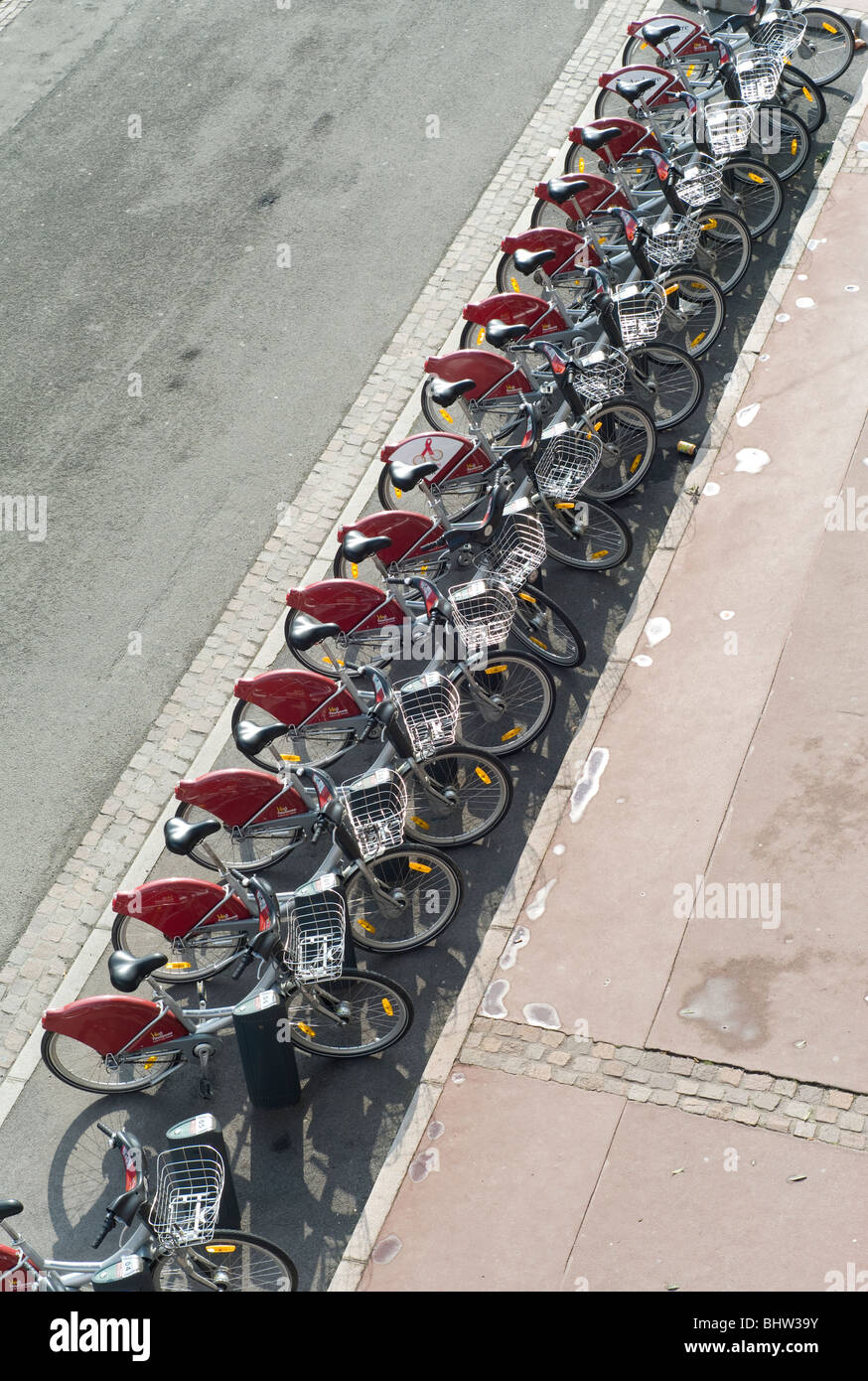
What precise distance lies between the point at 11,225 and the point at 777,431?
787cm

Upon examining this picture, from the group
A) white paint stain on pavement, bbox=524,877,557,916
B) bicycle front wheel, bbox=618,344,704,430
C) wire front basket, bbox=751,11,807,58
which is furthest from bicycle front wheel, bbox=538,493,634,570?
wire front basket, bbox=751,11,807,58

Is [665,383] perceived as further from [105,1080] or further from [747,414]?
[105,1080]


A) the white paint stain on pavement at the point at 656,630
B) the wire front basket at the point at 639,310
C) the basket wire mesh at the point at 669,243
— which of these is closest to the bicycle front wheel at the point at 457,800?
the white paint stain on pavement at the point at 656,630

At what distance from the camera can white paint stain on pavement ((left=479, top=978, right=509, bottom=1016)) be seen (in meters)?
8.05

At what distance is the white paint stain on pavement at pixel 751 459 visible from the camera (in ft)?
34.7

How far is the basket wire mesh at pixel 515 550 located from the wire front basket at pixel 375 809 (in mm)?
1677

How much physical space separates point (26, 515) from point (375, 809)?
4.84 m

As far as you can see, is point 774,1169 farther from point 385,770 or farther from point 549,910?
point 385,770

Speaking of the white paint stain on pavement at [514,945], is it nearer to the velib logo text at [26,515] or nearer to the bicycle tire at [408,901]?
the bicycle tire at [408,901]

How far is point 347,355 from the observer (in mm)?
12203

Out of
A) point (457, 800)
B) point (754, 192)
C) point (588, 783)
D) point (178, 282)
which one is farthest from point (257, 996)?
point (754, 192)

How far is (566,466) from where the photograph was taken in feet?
31.8
